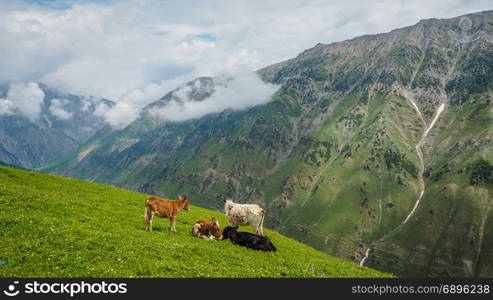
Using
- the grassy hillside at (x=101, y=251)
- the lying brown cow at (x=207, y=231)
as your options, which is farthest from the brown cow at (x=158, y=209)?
the lying brown cow at (x=207, y=231)

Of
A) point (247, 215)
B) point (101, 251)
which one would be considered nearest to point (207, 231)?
point (247, 215)

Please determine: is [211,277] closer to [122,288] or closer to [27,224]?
[122,288]

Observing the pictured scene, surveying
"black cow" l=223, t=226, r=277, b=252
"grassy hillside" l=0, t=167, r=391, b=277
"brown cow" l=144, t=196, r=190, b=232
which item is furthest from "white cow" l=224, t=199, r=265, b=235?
"brown cow" l=144, t=196, r=190, b=232

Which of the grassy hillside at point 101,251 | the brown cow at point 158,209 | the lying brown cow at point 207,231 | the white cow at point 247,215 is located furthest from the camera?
the white cow at point 247,215

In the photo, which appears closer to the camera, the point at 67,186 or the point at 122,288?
the point at 122,288

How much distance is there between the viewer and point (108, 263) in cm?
1645

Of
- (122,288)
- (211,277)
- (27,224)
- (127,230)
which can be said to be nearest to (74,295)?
(122,288)

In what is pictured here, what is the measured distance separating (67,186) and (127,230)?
1005 inches

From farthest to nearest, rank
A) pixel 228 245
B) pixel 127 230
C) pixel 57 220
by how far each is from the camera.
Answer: pixel 228 245, pixel 127 230, pixel 57 220

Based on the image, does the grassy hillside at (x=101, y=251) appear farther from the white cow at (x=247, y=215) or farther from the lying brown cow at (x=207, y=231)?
the white cow at (x=247, y=215)

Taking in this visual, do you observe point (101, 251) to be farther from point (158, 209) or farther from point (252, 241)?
point (252, 241)

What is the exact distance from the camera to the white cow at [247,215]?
1204 inches

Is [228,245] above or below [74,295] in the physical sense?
below

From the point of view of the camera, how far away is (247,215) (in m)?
31.2
